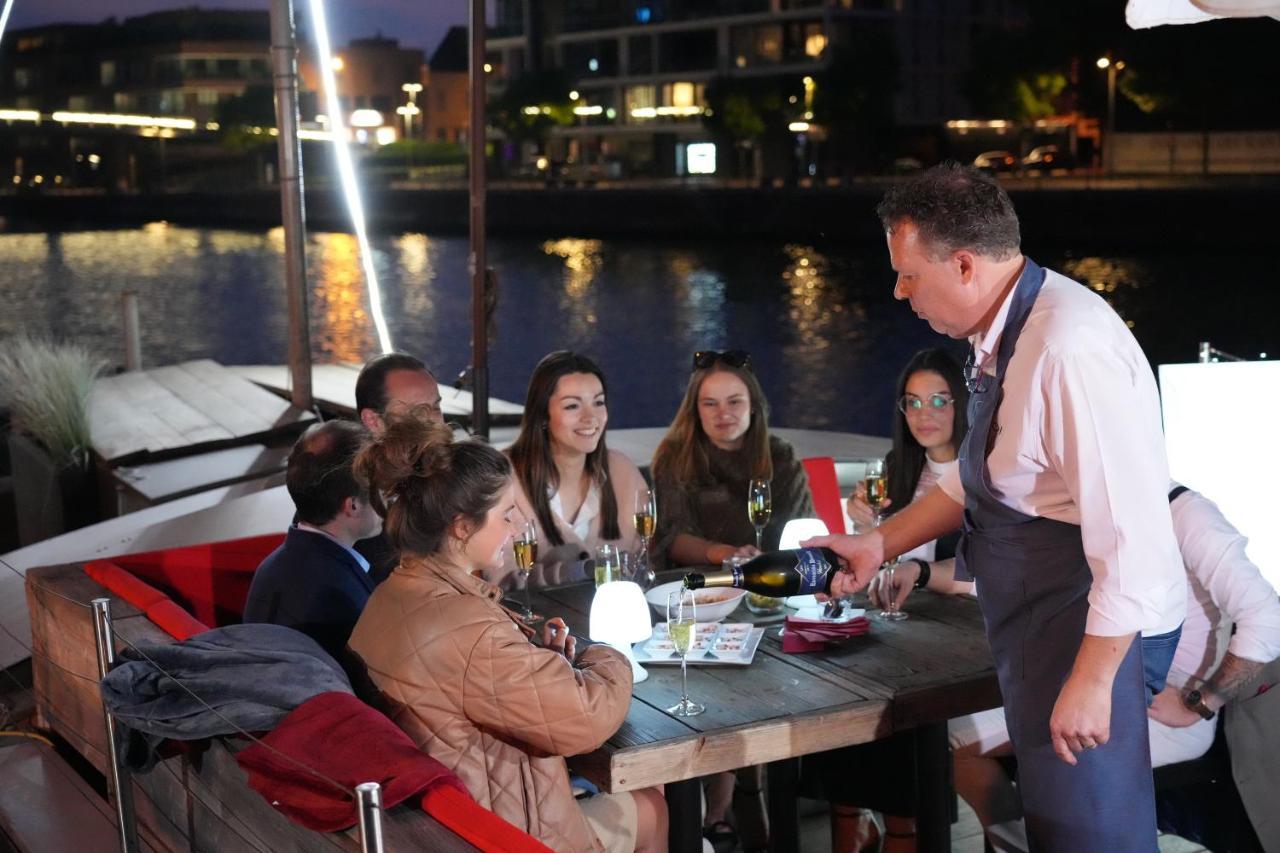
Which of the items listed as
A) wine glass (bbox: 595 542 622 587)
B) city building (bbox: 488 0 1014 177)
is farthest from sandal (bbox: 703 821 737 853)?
city building (bbox: 488 0 1014 177)

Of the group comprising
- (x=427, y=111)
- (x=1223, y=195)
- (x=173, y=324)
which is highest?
(x=427, y=111)

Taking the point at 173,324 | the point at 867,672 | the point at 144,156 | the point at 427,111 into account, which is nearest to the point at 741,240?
the point at 173,324

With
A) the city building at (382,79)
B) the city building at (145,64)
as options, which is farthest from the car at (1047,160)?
the city building at (382,79)

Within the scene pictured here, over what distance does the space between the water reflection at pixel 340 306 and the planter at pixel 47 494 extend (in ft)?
64.1

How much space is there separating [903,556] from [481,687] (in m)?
1.58

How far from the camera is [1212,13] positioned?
2.42 meters

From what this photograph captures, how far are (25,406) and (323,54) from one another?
3185 millimetres

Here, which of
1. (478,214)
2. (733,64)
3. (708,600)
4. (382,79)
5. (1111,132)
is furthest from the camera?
(382,79)

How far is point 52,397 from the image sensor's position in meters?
7.96

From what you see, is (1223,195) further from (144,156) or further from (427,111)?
(427,111)

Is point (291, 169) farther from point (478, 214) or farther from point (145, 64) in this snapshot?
point (145, 64)

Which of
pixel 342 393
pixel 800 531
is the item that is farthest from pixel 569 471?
pixel 342 393

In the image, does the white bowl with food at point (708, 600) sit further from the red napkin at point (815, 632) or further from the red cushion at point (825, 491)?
the red cushion at point (825, 491)

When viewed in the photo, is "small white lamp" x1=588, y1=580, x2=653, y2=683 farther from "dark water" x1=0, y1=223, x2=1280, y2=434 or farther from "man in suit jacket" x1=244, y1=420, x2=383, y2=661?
"dark water" x1=0, y1=223, x2=1280, y2=434
